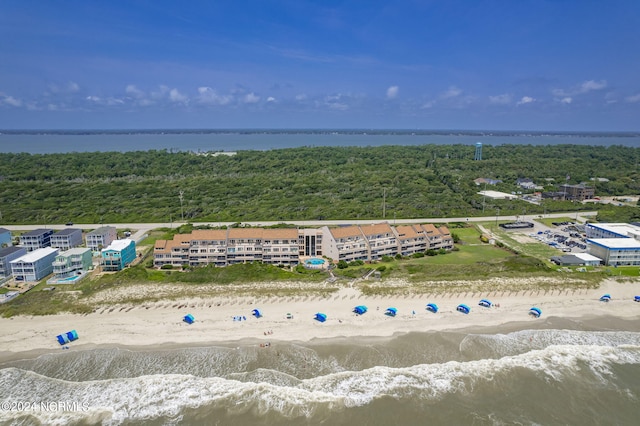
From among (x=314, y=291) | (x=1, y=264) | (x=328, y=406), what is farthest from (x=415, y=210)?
(x=1, y=264)

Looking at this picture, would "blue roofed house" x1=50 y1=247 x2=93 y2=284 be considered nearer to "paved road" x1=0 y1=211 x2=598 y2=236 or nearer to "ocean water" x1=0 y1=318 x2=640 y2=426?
"paved road" x1=0 y1=211 x2=598 y2=236

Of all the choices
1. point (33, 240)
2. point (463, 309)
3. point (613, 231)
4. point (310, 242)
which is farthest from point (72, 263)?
point (613, 231)

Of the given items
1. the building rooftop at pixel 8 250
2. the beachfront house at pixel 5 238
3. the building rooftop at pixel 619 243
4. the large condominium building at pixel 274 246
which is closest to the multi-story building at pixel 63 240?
the beachfront house at pixel 5 238

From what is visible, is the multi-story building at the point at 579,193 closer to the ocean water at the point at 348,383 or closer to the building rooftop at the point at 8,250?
the ocean water at the point at 348,383

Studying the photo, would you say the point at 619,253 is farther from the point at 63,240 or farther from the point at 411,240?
the point at 63,240

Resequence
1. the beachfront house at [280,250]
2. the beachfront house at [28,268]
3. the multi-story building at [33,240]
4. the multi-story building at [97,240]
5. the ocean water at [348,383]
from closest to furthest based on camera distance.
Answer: the ocean water at [348,383]
the beachfront house at [28,268]
the beachfront house at [280,250]
the multi-story building at [33,240]
the multi-story building at [97,240]

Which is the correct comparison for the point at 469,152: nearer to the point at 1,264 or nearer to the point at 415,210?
the point at 415,210
